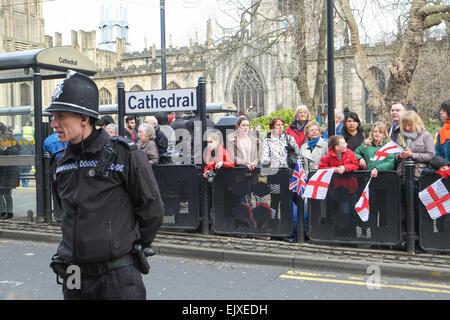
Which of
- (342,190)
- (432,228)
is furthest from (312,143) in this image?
(432,228)

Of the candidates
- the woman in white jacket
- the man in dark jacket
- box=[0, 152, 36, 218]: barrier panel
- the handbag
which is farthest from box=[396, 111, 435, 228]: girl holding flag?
box=[0, 152, 36, 218]: barrier panel

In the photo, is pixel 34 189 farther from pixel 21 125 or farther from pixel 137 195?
pixel 137 195

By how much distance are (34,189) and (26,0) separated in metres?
37.7

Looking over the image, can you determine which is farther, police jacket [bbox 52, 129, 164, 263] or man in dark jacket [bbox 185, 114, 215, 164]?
man in dark jacket [bbox 185, 114, 215, 164]

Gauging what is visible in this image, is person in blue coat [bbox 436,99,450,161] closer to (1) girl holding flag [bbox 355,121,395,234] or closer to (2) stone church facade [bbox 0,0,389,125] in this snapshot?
(1) girl holding flag [bbox 355,121,395,234]

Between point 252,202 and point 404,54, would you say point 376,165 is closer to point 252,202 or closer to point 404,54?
point 252,202

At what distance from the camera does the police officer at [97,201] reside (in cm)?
292

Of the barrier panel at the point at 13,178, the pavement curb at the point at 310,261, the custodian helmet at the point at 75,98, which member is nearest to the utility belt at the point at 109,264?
the custodian helmet at the point at 75,98

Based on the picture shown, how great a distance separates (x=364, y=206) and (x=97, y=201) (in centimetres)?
491

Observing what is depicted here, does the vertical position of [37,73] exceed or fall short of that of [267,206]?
it exceeds it

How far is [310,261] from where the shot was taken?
264 inches

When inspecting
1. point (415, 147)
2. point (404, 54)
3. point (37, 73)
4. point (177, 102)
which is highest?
point (404, 54)

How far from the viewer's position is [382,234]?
7.12m

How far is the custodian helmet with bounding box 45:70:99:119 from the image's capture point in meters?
2.93
